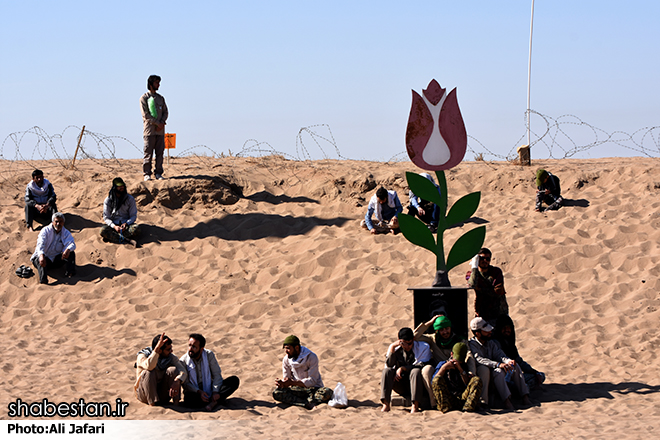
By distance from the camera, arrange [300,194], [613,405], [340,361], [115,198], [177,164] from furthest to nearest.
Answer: [177,164] < [300,194] < [115,198] < [340,361] < [613,405]

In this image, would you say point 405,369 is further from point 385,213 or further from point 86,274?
point 86,274

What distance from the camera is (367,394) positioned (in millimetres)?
7289

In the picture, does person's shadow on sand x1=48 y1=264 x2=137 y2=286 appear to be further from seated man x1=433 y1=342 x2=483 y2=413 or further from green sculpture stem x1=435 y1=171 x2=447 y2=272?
seated man x1=433 y1=342 x2=483 y2=413

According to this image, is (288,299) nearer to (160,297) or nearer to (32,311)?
(160,297)

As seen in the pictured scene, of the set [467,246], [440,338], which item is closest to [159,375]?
[440,338]

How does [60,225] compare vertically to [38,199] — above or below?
below

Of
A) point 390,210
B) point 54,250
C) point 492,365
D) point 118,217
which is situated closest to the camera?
point 492,365

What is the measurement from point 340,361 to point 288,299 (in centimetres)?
213

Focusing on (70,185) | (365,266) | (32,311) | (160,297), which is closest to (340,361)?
(365,266)

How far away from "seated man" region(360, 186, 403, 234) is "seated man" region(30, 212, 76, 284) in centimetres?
465

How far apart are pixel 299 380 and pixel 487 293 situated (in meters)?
2.10

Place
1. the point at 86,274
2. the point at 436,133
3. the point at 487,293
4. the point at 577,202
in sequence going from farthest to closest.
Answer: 1. the point at 577,202
2. the point at 86,274
3. the point at 436,133
4. the point at 487,293

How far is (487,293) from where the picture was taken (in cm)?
736

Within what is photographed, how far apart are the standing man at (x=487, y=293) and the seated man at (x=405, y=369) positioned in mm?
840
